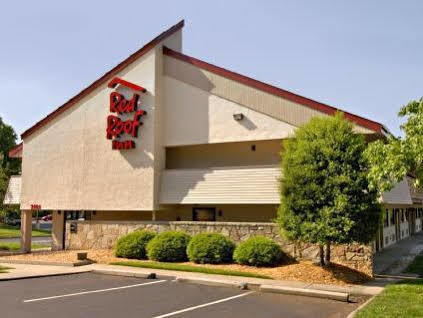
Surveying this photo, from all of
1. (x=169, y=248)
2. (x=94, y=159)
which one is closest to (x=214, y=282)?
(x=169, y=248)

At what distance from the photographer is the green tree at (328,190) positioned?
1446 centimetres

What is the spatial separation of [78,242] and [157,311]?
14116mm

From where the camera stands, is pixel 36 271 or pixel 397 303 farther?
pixel 36 271

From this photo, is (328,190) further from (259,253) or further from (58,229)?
(58,229)

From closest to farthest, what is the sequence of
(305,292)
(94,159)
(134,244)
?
(305,292)
(134,244)
(94,159)

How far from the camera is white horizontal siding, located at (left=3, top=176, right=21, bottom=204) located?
2709 centimetres

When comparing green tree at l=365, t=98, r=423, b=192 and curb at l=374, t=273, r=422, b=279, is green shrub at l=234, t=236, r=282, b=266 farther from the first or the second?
green tree at l=365, t=98, r=423, b=192

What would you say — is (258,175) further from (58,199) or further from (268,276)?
(58,199)

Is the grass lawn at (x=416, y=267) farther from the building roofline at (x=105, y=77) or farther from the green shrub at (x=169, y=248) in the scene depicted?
the building roofline at (x=105, y=77)

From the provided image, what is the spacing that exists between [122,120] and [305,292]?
46.7ft

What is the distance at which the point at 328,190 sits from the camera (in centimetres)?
1479

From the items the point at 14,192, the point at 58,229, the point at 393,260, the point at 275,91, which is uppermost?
the point at 275,91

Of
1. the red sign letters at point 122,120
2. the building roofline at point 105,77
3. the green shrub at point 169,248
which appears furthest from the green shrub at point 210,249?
the building roofline at point 105,77

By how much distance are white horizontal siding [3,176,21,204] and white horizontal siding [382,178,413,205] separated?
20.5 m
